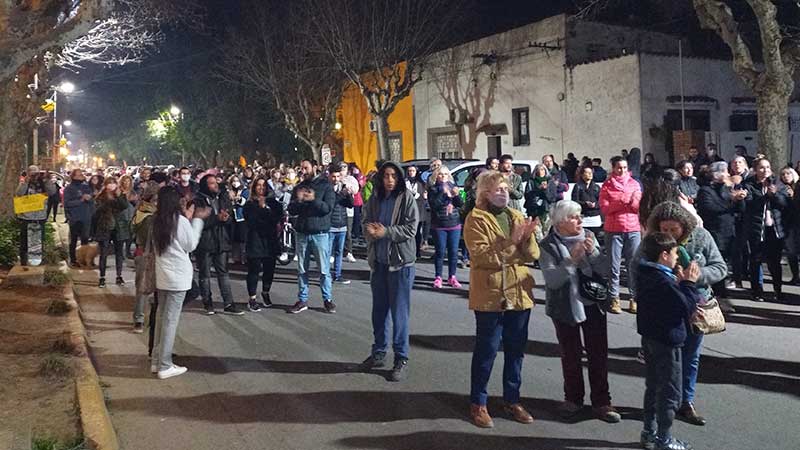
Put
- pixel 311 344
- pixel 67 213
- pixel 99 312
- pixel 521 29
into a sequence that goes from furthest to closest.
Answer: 1. pixel 521 29
2. pixel 67 213
3. pixel 99 312
4. pixel 311 344

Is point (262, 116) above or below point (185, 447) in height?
above

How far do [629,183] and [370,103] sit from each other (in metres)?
21.1

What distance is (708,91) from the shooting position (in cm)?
A: 2312

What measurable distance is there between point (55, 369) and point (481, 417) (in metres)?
3.98

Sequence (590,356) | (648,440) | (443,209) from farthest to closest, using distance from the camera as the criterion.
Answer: (443,209)
(590,356)
(648,440)

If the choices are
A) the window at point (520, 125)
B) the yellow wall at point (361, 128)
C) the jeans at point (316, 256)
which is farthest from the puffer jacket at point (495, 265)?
the yellow wall at point (361, 128)

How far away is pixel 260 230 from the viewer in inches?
379

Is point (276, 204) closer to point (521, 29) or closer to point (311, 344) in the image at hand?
point (311, 344)

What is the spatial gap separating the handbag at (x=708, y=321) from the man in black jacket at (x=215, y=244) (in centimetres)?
607

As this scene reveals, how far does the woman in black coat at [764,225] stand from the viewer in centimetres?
964

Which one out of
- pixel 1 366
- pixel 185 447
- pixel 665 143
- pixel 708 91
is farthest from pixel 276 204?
pixel 708 91

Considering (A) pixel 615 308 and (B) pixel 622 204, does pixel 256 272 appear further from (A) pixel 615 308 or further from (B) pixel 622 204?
(B) pixel 622 204

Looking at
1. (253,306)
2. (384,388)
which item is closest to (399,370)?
(384,388)

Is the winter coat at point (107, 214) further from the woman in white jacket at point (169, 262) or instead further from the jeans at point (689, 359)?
the jeans at point (689, 359)
